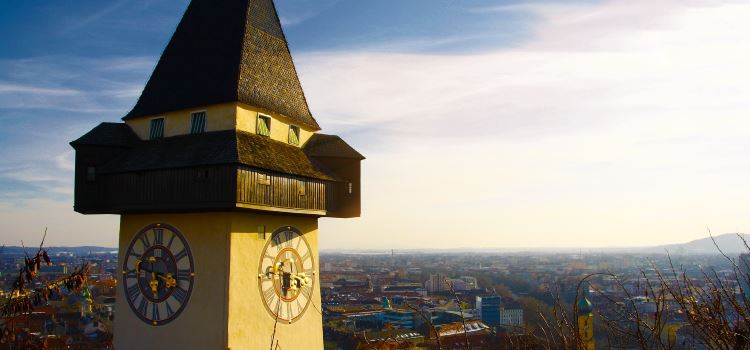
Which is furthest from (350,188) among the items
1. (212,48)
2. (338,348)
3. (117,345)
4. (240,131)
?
(338,348)

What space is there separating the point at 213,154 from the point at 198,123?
4.23 ft

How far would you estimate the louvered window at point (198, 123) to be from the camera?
10.8 m

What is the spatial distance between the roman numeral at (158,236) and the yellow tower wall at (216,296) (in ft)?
0.56

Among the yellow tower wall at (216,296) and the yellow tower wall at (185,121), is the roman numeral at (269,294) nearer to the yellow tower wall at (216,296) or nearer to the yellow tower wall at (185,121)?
the yellow tower wall at (216,296)

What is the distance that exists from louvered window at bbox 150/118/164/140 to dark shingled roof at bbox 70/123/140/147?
312 mm

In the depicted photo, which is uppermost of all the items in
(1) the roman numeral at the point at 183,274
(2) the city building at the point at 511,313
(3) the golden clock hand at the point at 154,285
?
(1) the roman numeral at the point at 183,274

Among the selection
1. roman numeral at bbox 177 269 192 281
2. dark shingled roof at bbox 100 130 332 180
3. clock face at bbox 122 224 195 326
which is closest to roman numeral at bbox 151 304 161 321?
clock face at bbox 122 224 195 326

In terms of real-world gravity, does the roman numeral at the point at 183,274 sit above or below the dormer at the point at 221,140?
below

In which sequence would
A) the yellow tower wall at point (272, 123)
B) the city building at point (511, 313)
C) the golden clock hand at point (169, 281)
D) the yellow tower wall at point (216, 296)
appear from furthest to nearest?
the city building at point (511, 313) → the yellow tower wall at point (272, 123) → the golden clock hand at point (169, 281) → the yellow tower wall at point (216, 296)

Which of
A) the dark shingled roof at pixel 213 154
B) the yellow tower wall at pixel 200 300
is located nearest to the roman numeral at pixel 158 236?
Result: the yellow tower wall at pixel 200 300

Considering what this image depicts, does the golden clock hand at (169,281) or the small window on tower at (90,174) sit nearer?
the golden clock hand at (169,281)

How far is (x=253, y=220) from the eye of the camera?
10500 millimetres

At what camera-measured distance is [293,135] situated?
1195cm

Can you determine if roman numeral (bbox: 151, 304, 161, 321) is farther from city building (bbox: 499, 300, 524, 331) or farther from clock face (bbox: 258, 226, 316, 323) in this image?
city building (bbox: 499, 300, 524, 331)
